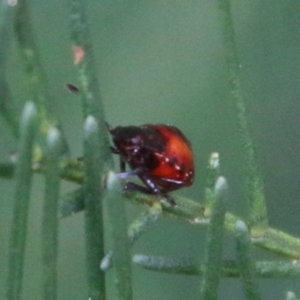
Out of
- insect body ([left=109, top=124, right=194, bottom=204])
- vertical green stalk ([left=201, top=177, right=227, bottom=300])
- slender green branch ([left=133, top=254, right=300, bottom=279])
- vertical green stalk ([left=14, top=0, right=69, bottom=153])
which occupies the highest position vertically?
vertical green stalk ([left=14, top=0, right=69, bottom=153])

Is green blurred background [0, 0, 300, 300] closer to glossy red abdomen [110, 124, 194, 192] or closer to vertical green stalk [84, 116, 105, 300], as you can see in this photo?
glossy red abdomen [110, 124, 194, 192]

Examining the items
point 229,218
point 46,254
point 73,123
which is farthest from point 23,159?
point 73,123

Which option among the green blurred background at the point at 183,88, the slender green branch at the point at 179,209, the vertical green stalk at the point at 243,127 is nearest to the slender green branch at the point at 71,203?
the slender green branch at the point at 179,209

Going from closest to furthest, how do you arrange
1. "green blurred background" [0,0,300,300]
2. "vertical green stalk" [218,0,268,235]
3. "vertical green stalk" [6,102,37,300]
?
"vertical green stalk" [6,102,37,300], "vertical green stalk" [218,0,268,235], "green blurred background" [0,0,300,300]

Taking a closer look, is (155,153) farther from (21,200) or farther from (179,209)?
(21,200)

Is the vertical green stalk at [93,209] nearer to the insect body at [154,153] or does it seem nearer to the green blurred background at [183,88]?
the insect body at [154,153]

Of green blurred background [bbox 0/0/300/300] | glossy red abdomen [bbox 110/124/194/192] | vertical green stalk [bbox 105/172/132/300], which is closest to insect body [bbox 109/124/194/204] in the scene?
glossy red abdomen [bbox 110/124/194/192]
